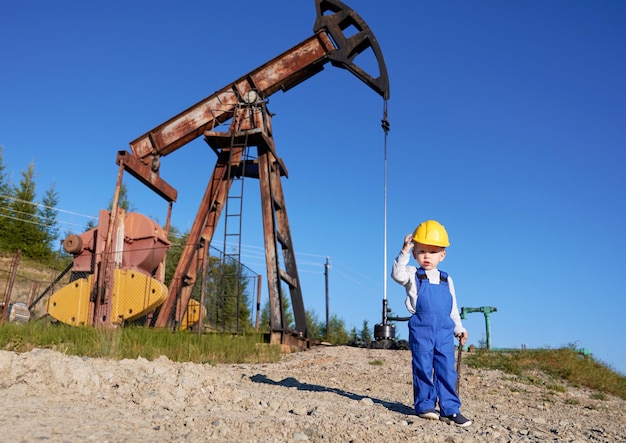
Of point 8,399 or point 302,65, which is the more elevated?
point 302,65

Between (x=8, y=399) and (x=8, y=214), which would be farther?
(x=8, y=214)

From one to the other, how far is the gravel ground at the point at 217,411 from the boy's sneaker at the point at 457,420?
0.08m

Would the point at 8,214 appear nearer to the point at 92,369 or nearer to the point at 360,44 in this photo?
the point at 360,44

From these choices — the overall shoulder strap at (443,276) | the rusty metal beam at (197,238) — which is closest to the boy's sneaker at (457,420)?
the overall shoulder strap at (443,276)

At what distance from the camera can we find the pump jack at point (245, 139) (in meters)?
10.2

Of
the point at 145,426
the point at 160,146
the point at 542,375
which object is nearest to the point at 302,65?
the point at 160,146

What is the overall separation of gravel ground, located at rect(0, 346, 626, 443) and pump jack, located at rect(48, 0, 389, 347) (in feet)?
16.0

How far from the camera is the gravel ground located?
2633 mm

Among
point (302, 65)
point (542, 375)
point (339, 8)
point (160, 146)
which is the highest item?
point (339, 8)

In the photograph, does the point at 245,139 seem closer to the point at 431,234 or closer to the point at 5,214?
the point at 431,234

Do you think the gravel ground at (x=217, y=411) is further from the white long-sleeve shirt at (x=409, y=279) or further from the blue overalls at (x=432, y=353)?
the white long-sleeve shirt at (x=409, y=279)

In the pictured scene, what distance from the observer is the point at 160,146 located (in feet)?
36.0

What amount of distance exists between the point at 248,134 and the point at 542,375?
21.9 ft

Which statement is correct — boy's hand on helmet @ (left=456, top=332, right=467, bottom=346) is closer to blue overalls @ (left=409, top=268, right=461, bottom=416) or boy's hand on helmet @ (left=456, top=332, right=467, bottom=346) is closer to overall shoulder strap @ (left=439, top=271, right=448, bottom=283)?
blue overalls @ (left=409, top=268, right=461, bottom=416)
